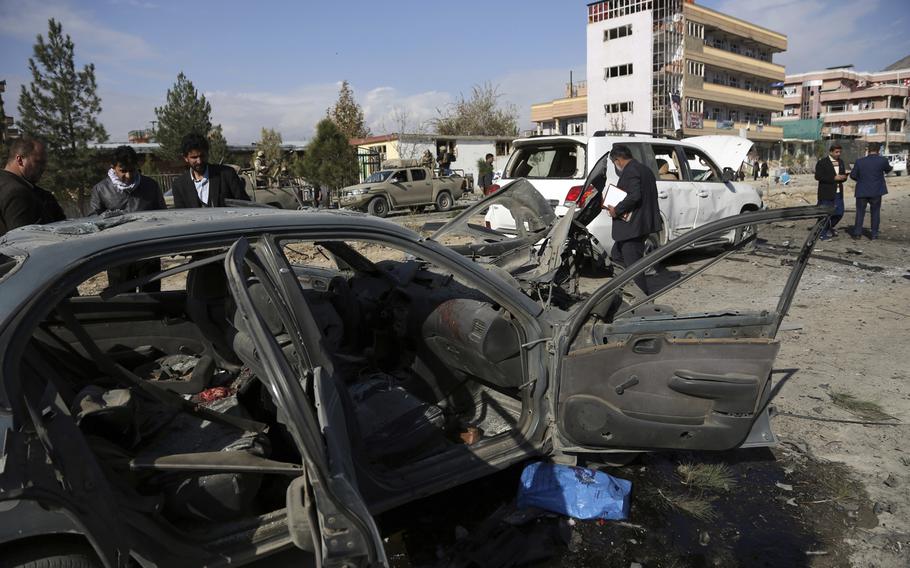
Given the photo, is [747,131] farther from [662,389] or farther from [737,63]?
[662,389]

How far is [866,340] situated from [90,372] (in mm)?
5975

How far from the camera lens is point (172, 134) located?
3005 cm

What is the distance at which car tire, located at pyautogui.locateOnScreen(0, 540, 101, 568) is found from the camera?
157 cm

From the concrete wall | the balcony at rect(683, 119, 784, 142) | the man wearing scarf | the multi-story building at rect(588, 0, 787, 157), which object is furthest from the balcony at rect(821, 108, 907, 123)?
the man wearing scarf

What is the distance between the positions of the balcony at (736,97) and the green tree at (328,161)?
37.3 metres

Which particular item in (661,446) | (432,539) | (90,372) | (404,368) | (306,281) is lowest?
(432,539)

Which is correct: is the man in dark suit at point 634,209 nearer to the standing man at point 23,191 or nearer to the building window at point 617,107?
the standing man at point 23,191

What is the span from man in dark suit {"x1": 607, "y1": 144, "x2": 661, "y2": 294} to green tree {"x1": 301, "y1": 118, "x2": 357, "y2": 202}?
17.9m

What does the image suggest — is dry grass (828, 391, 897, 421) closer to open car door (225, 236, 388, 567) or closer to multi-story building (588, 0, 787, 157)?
open car door (225, 236, 388, 567)

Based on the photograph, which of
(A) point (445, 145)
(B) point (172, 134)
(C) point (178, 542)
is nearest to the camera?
(C) point (178, 542)

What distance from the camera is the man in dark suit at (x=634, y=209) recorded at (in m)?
5.55

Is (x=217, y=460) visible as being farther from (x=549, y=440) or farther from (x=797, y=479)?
(x=797, y=479)

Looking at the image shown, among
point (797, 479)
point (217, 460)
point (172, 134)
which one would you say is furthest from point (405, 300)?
point (172, 134)

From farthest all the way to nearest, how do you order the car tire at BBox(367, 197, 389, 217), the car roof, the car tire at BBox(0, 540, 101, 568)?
the car tire at BBox(367, 197, 389, 217) → the car roof → the car tire at BBox(0, 540, 101, 568)
